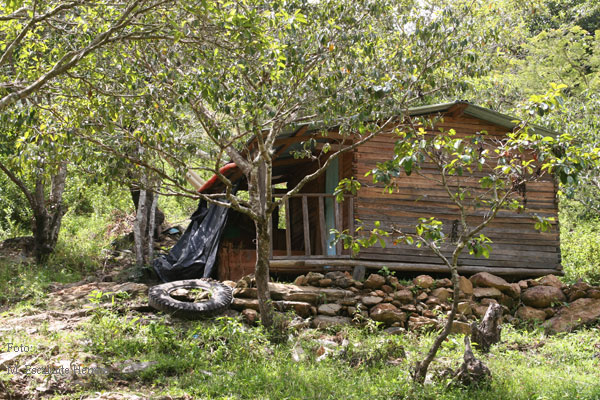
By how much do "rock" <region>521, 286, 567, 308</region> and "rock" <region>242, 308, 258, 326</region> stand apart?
5.00m

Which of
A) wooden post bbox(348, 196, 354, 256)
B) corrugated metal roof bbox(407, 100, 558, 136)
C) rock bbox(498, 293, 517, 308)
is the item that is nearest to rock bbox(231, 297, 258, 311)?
wooden post bbox(348, 196, 354, 256)

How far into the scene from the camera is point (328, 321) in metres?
8.48

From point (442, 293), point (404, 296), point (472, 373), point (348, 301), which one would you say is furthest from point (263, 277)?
point (442, 293)

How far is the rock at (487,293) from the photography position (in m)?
9.55

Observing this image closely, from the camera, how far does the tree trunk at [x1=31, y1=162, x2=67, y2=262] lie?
39.2ft

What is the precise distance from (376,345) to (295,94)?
12.3 ft

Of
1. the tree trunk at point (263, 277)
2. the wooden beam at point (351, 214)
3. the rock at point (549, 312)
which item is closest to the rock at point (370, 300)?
the wooden beam at point (351, 214)

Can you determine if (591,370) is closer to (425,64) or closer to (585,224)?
(425,64)

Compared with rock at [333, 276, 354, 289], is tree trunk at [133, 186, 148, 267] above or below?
above

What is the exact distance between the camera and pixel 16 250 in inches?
503

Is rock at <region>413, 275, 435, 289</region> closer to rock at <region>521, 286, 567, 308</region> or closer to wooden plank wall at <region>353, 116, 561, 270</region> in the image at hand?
wooden plank wall at <region>353, 116, 561, 270</region>

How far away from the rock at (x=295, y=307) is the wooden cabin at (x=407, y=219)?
4.08ft

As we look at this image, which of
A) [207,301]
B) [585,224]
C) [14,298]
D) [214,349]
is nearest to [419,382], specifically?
[214,349]

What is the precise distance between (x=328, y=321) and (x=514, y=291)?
3.66m
